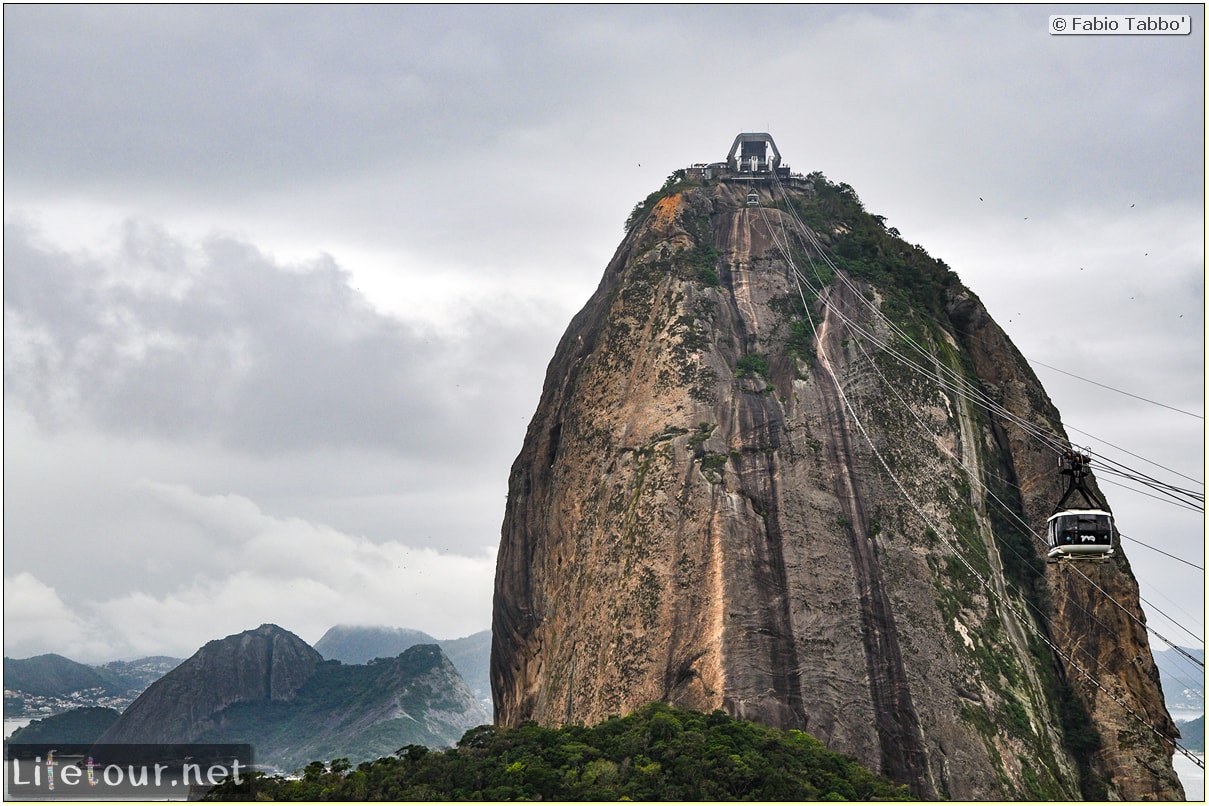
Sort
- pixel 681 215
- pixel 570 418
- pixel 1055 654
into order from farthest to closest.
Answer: pixel 681 215
pixel 570 418
pixel 1055 654

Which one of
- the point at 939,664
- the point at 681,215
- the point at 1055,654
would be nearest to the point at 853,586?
the point at 939,664

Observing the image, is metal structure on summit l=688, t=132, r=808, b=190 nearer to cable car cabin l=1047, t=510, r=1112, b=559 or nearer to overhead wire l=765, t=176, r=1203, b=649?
overhead wire l=765, t=176, r=1203, b=649

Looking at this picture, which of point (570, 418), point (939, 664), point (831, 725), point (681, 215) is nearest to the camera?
point (831, 725)

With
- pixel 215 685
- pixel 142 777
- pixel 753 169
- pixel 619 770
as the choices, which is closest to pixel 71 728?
pixel 215 685

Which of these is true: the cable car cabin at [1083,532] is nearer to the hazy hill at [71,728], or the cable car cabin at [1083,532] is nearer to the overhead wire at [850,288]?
the overhead wire at [850,288]

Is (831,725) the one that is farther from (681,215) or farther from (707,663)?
(681,215)

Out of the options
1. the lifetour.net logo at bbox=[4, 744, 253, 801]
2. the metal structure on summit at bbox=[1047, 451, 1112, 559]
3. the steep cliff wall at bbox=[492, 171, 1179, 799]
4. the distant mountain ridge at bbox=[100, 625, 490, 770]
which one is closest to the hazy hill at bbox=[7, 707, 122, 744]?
the distant mountain ridge at bbox=[100, 625, 490, 770]
